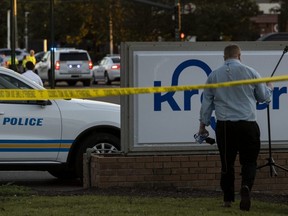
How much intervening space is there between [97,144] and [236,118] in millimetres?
3665

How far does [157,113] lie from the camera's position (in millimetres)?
9383

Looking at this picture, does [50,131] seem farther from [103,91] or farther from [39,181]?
[103,91]

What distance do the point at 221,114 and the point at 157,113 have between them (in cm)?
175

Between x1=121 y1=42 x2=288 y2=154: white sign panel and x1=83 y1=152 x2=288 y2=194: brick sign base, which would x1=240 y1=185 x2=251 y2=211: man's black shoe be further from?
x1=121 y1=42 x2=288 y2=154: white sign panel

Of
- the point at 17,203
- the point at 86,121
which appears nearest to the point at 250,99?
the point at 17,203

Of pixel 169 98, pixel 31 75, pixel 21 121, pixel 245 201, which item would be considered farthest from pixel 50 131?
pixel 31 75

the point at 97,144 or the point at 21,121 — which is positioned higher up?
the point at 21,121

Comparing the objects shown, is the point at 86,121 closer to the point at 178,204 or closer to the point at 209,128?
the point at 209,128

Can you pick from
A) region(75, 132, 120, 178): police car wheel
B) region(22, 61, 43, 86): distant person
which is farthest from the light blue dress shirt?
region(22, 61, 43, 86): distant person

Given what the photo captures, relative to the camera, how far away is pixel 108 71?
42469 mm

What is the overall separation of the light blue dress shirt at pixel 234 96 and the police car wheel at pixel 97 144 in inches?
129

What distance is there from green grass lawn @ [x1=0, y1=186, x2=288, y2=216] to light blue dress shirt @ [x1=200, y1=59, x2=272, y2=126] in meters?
0.92

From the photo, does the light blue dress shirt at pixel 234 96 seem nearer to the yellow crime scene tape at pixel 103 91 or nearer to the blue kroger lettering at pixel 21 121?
the yellow crime scene tape at pixel 103 91

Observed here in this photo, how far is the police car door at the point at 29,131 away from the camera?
10.6 meters
